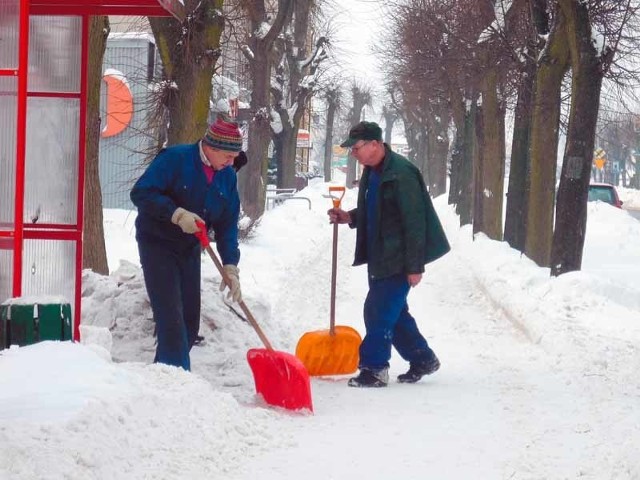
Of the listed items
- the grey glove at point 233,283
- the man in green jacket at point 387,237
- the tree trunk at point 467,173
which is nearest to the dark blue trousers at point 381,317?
the man in green jacket at point 387,237

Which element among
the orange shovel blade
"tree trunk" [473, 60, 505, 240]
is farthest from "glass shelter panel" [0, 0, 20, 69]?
"tree trunk" [473, 60, 505, 240]

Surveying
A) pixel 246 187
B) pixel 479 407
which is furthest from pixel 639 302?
pixel 246 187

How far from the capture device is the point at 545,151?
58.1ft

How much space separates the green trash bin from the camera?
6031mm

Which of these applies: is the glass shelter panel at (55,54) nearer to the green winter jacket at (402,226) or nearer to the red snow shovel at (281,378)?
the red snow shovel at (281,378)

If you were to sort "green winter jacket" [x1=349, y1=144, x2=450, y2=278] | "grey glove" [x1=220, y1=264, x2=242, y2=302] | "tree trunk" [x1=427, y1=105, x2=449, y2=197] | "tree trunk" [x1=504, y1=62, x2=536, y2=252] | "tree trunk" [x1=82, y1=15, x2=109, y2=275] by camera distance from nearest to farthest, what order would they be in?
"grey glove" [x1=220, y1=264, x2=242, y2=302] → "green winter jacket" [x1=349, y1=144, x2=450, y2=278] → "tree trunk" [x1=82, y1=15, x2=109, y2=275] → "tree trunk" [x1=504, y1=62, x2=536, y2=252] → "tree trunk" [x1=427, y1=105, x2=449, y2=197]

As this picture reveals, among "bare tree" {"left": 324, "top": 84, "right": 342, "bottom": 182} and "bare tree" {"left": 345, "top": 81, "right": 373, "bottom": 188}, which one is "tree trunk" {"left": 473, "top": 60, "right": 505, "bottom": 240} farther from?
"bare tree" {"left": 345, "top": 81, "right": 373, "bottom": 188}

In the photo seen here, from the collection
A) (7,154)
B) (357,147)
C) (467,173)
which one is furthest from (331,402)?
(467,173)

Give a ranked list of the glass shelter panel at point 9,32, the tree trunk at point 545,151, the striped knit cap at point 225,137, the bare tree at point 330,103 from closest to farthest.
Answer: the glass shelter panel at point 9,32 < the striped knit cap at point 225,137 < the tree trunk at point 545,151 < the bare tree at point 330,103

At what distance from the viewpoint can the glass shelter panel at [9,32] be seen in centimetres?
653

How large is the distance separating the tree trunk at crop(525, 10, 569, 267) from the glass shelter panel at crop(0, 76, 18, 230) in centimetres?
1185

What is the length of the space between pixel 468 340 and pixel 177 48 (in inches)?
176

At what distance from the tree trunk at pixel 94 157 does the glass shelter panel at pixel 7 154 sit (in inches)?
158

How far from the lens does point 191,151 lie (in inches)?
281
